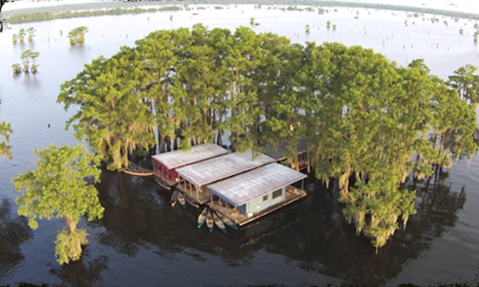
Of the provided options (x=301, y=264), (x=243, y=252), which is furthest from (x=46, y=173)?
(x=301, y=264)

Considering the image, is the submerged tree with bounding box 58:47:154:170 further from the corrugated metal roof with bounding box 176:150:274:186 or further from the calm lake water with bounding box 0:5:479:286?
the corrugated metal roof with bounding box 176:150:274:186

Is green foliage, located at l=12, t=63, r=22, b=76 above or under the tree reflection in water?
above

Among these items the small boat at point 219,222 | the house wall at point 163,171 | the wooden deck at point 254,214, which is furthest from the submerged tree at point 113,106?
the small boat at point 219,222

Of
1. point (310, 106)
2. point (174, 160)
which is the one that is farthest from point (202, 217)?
point (310, 106)

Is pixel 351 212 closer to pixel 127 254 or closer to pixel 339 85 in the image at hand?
pixel 339 85

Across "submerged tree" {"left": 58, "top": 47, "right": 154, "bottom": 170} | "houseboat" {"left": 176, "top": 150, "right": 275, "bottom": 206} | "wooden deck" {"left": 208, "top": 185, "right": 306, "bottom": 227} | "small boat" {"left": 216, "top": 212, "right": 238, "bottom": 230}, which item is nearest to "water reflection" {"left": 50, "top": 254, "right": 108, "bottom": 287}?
"small boat" {"left": 216, "top": 212, "right": 238, "bottom": 230}
